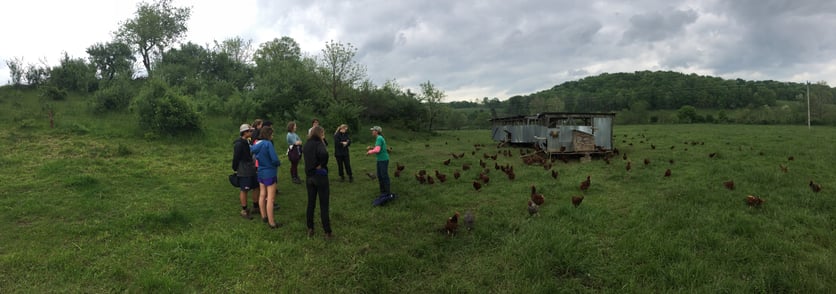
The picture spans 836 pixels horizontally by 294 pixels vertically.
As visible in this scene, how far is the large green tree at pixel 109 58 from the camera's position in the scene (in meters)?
33.3

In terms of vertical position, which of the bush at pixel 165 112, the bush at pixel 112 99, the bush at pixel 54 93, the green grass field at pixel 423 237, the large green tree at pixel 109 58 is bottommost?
the green grass field at pixel 423 237

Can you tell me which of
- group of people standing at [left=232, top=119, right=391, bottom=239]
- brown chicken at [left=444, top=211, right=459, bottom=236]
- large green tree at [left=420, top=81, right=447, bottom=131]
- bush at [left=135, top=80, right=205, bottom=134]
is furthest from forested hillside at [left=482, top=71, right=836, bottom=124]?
group of people standing at [left=232, top=119, right=391, bottom=239]

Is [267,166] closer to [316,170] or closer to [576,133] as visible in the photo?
[316,170]

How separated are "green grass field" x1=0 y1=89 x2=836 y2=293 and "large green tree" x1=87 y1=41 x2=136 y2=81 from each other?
1142 inches

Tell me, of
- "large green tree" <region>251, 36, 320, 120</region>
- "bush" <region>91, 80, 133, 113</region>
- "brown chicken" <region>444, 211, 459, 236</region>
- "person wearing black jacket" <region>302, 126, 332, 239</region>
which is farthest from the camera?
"large green tree" <region>251, 36, 320, 120</region>

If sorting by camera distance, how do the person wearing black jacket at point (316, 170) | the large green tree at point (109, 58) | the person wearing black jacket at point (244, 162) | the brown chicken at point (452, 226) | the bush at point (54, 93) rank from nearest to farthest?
the person wearing black jacket at point (316, 170)
the brown chicken at point (452, 226)
the person wearing black jacket at point (244, 162)
the bush at point (54, 93)
the large green tree at point (109, 58)

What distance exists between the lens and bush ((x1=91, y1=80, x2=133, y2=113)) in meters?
21.2

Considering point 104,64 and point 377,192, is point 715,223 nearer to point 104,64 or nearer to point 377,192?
point 377,192

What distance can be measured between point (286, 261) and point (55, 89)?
31.5 meters

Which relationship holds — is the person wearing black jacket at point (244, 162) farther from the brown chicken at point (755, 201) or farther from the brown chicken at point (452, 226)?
the brown chicken at point (755, 201)

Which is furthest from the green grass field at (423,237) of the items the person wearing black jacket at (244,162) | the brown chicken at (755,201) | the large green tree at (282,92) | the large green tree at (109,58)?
the large green tree at (109,58)

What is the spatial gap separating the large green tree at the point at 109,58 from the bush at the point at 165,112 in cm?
2021

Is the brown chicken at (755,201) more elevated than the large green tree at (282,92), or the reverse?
the large green tree at (282,92)

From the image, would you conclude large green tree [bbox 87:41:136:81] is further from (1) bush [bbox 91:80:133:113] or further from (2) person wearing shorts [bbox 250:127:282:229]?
(2) person wearing shorts [bbox 250:127:282:229]
